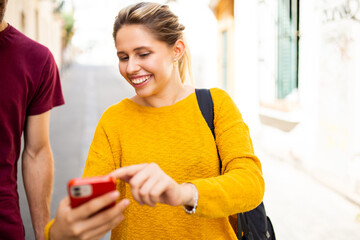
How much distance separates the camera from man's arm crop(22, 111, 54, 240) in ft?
6.21

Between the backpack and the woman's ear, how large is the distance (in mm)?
244

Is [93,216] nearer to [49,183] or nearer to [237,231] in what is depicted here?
[237,231]

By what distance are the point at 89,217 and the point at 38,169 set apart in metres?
1.06

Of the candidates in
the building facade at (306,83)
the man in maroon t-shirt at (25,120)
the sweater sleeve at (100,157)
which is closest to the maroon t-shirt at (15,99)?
the man in maroon t-shirt at (25,120)

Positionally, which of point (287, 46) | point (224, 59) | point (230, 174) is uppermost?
point (230, 174)

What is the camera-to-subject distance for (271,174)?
6.05 meters

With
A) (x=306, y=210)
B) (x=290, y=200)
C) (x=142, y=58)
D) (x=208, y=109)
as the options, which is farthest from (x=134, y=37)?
(x=290, y=200)

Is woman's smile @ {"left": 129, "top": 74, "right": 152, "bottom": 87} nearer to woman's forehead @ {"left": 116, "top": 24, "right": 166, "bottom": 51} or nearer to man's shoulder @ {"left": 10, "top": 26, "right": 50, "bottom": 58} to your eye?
woman's forehead @ {"left": 116, "top": 24, "right": 166, "bottom": 51}

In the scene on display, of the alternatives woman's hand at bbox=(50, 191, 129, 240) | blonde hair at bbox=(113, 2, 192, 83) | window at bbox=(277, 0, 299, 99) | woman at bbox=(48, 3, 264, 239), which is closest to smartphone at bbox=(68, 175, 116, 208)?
woman's hand at bbox=(50, 191, 129, 240)

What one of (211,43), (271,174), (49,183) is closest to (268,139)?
(271,174)

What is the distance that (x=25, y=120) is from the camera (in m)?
1.88

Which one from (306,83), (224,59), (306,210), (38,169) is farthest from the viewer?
(224,59)

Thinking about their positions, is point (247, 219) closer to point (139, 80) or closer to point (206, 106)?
point (206, 106)

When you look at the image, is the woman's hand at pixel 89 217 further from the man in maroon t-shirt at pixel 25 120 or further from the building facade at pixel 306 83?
the building facade at pixel 306 83
